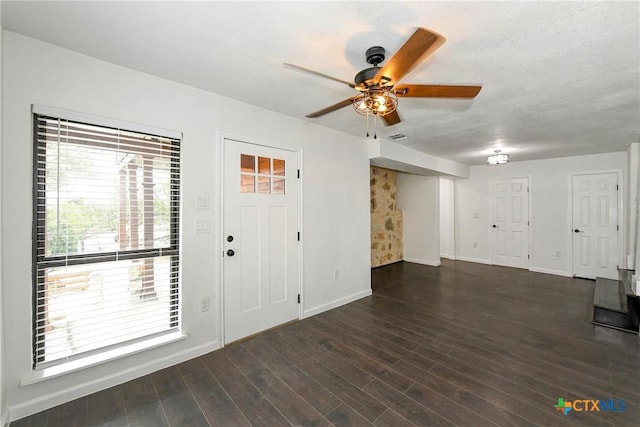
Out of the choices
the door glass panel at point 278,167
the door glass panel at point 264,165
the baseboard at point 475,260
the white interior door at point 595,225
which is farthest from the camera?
the baseboard at point 475,260

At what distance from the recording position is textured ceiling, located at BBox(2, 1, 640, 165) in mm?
1411

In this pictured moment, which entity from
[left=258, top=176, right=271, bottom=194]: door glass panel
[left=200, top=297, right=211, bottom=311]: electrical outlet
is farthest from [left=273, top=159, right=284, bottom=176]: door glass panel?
[left=200, top=297, right=211, bottom=311]: electrical outlet

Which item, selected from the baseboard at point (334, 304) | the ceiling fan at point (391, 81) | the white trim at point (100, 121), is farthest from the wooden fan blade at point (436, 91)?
the baseboard at point (334, 304)

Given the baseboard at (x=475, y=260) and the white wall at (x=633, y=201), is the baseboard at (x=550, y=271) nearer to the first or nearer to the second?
the baseboard at (x=475, y=260)

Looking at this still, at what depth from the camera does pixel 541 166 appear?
5457 mm

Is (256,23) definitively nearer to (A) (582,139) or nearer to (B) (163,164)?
(B) (163,164)

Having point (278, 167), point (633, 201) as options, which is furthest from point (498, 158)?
point (278, 167)

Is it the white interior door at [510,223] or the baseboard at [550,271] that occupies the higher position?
the white interior door at [510,223]

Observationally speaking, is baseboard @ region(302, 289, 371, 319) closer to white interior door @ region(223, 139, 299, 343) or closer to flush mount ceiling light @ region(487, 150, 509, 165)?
white interior door @ region(223, 139, 299, 343)

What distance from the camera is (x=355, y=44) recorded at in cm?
168

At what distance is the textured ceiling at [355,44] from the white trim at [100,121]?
43 cm

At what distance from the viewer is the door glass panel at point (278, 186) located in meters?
2.98

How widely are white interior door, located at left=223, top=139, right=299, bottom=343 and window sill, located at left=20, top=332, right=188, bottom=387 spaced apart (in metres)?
0.54

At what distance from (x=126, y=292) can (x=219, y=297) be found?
754mm
